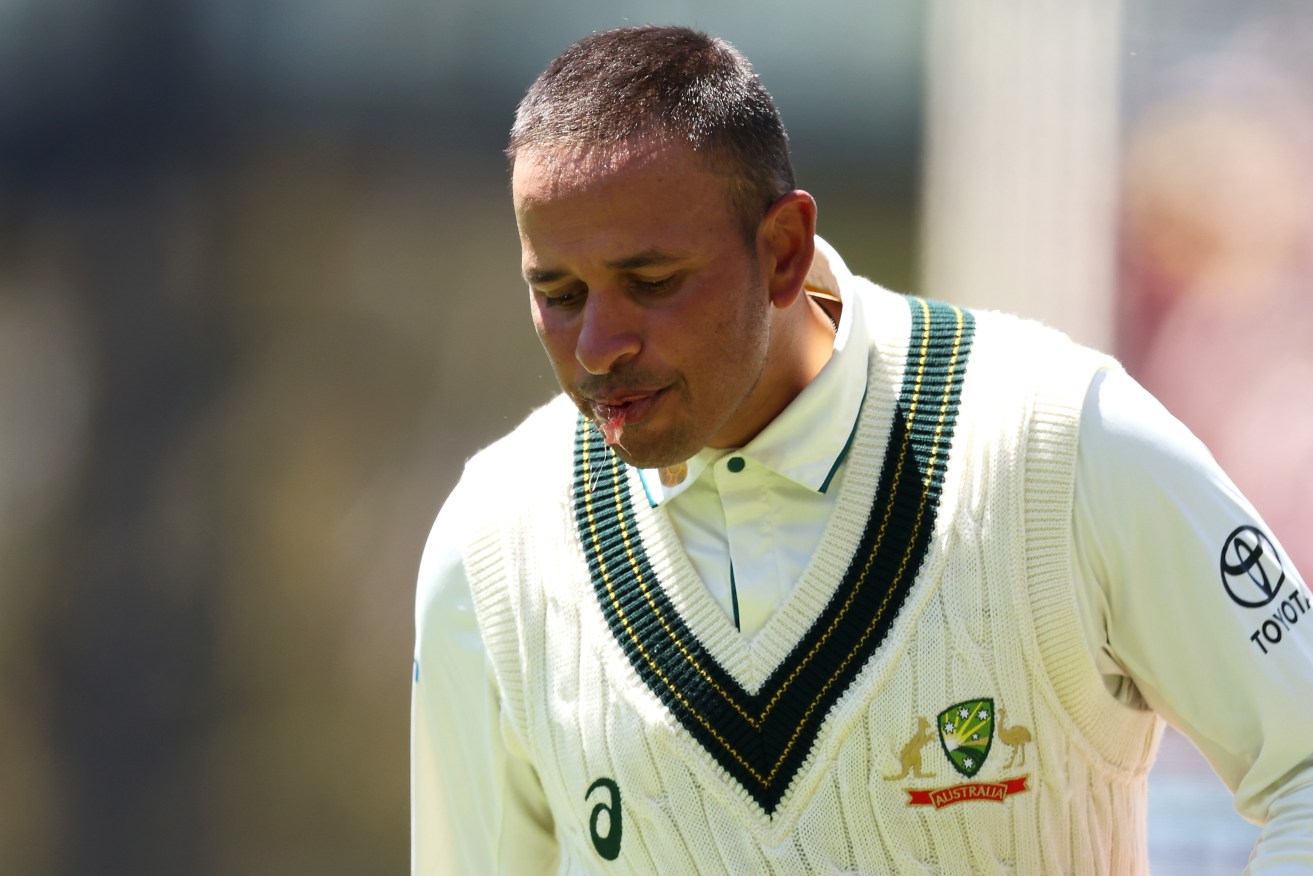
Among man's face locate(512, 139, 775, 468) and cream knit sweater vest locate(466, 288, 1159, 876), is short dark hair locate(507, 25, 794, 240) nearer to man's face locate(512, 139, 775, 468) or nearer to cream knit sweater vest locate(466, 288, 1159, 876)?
man's face locate(512, 139, 775, 468)

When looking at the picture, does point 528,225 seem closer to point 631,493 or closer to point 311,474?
point 631,493

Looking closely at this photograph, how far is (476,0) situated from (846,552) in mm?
2824

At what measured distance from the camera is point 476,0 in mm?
4266

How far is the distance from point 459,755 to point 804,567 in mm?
516

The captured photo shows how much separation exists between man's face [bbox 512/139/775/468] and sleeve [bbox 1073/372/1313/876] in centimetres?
40

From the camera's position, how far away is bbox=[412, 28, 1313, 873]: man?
5.54ft

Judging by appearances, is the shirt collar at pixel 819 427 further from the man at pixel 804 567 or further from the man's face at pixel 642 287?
the man's face at pixel 642 287

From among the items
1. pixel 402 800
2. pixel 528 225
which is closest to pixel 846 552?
pixel 528 225

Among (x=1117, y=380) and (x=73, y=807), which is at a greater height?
(x=1117, y=380)

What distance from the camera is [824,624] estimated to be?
5.95 feet

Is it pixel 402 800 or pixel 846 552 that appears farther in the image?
pixel 402 800

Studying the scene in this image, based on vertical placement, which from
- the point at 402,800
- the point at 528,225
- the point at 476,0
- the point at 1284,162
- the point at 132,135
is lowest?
the point at 402,800

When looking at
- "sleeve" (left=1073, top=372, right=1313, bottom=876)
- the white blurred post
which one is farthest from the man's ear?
the white blurred post

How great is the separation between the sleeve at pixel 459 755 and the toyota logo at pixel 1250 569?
85 cm
